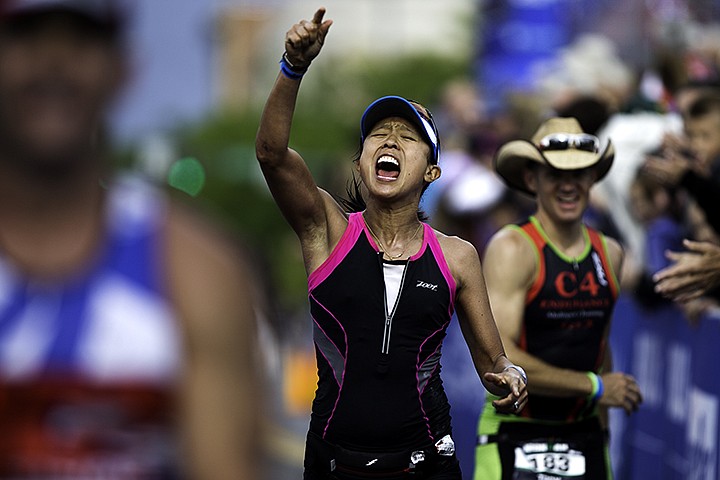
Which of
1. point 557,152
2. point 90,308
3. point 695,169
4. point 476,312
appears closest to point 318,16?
point 476,312

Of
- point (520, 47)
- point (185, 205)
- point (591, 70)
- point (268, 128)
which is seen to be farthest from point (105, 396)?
point (520, 47)

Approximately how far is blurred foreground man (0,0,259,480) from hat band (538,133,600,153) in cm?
452

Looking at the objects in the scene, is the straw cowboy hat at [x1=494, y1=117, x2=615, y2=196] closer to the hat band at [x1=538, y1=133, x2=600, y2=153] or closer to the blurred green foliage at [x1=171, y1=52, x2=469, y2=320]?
the hat band at [x1=538, y1=133, x2=600, y2=153]

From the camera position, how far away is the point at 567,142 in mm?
7461

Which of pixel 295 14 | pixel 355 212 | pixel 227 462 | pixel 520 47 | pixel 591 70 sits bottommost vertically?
pixel 227 462

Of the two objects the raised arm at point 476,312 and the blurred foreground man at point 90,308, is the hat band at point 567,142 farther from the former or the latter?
the blurred foreground man at point 90,308

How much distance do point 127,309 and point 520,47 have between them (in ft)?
82.7

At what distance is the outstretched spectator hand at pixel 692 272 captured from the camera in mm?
7332

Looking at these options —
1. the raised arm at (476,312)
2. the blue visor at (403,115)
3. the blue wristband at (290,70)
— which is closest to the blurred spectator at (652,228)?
the raised arm at (476,312)

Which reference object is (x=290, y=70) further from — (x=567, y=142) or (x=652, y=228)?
(x=652, y=228)

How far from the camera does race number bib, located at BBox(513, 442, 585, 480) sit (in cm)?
720

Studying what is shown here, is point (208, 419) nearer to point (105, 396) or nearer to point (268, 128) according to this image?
point (105, 396)

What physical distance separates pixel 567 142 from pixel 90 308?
183 inches

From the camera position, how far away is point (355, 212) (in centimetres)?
652
